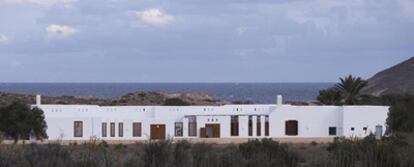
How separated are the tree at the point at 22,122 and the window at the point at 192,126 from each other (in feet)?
32.6

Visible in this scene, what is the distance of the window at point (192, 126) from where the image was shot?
62.4 meters

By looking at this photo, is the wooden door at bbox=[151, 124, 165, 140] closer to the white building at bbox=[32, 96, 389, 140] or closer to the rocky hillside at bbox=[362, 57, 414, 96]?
the white building at bbox=[32, 96, 389, 140]

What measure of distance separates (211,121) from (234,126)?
5.59 feet

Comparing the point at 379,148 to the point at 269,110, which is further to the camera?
the point at 269,110

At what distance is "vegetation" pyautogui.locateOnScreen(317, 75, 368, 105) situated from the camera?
73375mm

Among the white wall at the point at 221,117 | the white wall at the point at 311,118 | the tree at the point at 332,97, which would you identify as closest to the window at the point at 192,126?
the white wall at the point at 221,117

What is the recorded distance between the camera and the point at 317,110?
210 ft

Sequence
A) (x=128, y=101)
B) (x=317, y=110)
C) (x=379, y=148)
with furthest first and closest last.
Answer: (x=128, y=101)
(x=317, y=110)
(x=379, y=148)

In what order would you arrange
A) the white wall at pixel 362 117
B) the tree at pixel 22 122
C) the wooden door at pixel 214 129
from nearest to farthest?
the tree at pixel 22 122 < the wooden door at pixel 214 129 < the white wall at pixel 362 117

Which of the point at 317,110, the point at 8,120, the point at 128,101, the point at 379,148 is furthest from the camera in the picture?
the point at 128,101

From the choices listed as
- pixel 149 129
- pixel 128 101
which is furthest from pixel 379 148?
pixel 128 101

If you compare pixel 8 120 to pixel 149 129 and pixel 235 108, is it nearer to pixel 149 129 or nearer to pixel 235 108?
pixel 149 129

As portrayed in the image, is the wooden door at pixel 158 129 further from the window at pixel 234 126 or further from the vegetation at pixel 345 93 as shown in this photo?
the vegetation at pixel 345 93

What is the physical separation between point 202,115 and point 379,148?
141 ft
